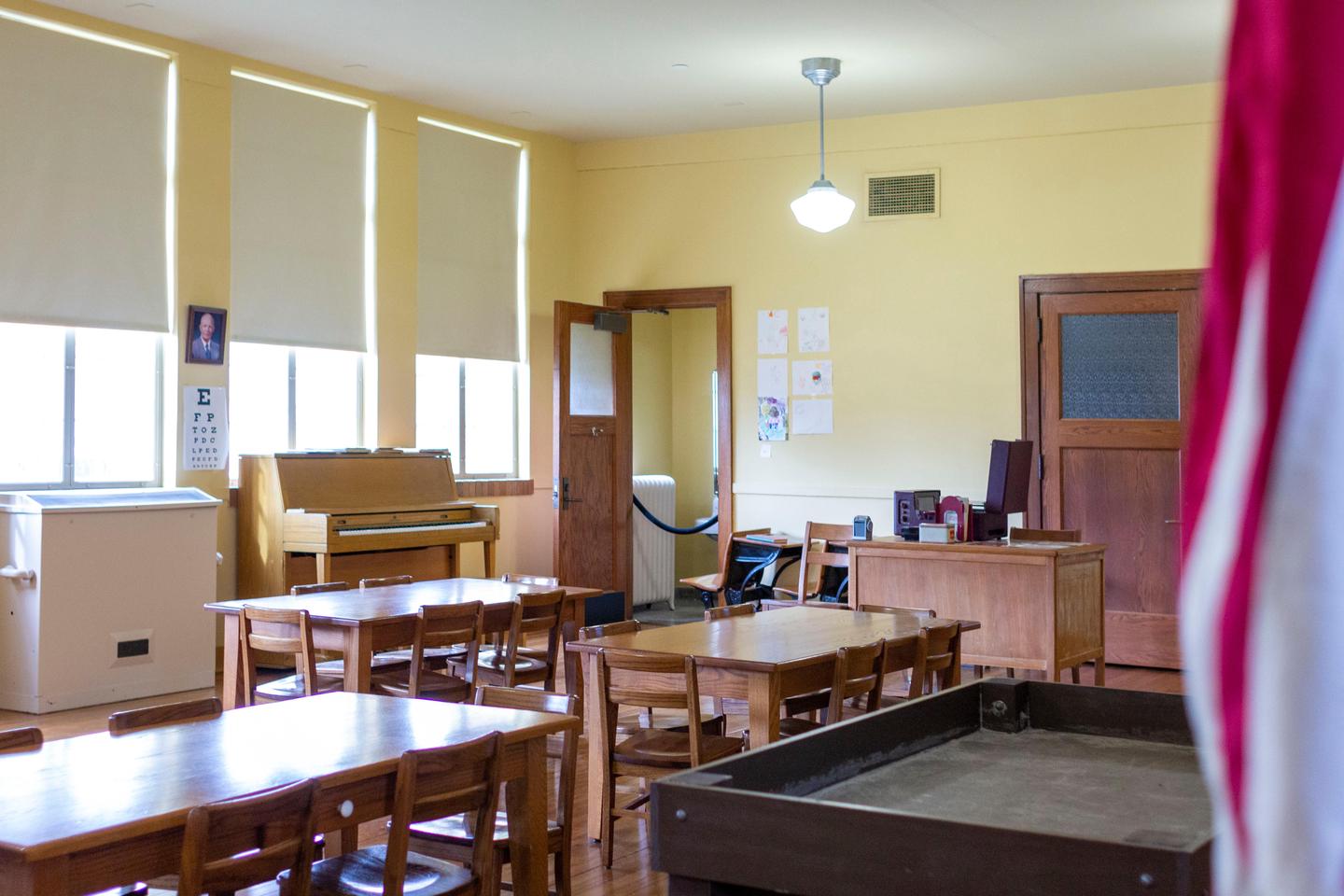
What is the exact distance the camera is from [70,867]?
232 cm

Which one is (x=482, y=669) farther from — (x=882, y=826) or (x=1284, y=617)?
(x=1284, y=617)

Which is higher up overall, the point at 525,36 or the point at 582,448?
the point at 525,36

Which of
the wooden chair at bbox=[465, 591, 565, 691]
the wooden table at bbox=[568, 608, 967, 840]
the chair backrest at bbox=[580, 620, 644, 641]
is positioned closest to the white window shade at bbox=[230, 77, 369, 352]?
the wooden chair at bbox=[465, 591, 565, 691]

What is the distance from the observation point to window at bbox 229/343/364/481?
828 centimetres

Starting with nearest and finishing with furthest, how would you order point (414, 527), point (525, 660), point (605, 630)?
1. point (605, 630)
2. point (525, 660)
3. point (414, 527)

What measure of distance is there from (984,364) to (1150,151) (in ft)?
5.40

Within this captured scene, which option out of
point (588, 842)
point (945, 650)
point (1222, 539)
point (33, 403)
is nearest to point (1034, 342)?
point (945, 650)

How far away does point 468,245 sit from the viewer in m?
9.70

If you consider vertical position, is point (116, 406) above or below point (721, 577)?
above

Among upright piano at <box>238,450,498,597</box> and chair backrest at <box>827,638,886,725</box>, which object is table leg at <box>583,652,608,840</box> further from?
upright piano at <box>238,450,498,597</box>

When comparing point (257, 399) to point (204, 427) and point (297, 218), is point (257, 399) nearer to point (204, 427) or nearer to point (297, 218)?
point (204, 427)

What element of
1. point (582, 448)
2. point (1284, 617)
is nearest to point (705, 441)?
point (582, 448)

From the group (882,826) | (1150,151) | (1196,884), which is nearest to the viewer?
(1196,884)

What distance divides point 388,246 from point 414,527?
1970mm
